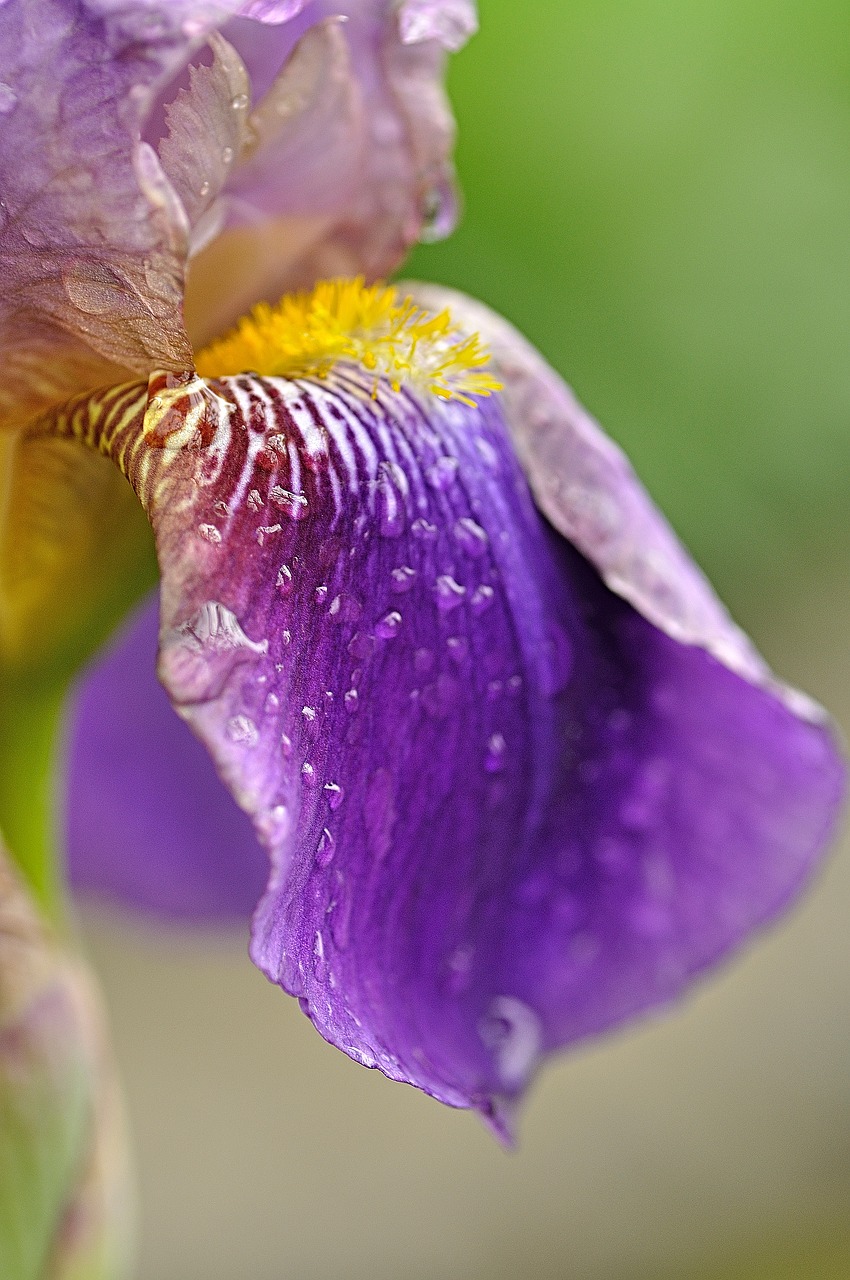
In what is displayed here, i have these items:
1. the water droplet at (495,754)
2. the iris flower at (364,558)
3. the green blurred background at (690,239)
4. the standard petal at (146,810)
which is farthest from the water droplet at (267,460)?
the green blurred background at (690,239)

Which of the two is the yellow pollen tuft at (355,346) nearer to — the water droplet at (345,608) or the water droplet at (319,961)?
the water droplet at (345,608)

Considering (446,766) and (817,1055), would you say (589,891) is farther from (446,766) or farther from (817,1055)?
(817,1055)

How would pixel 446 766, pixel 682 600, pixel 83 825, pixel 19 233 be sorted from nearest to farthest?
1. pixel 19 233
2. pixel 446 766
3. pixel 682 600
4. pixel 83 825

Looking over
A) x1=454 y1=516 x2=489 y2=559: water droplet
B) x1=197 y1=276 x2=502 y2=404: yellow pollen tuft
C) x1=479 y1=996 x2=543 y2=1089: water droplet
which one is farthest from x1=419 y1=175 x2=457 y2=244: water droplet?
x1=479 y1=996 x2=543 y2=1089: water droplet

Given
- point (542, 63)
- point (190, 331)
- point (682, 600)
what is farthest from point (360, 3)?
point (542, 63)

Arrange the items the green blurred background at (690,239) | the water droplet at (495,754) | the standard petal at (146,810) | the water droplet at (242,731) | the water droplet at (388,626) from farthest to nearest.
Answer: the green blurred background at (690,239), the standard petal at (146,810), the water droplet at (495,754), the water droplet at (388,626), the water droplet at (242,731)

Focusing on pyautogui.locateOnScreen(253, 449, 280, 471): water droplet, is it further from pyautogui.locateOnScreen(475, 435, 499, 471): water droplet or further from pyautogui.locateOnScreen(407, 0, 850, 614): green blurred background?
pyautogui.locateOnScreen(407, 0, 850, 614): green blurred background
